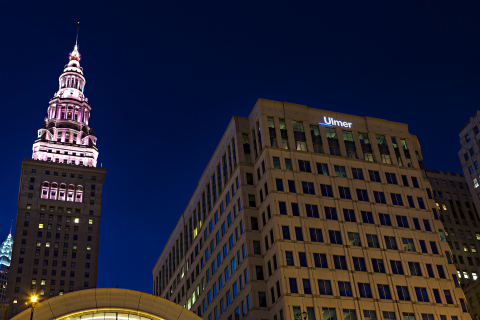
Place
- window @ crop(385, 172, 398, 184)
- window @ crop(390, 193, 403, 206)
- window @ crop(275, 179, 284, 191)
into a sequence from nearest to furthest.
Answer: window @ crop(275, 179, 284, 191) < window @ crop(390, 193, 403, 206) < window @ crop(385, 172, 398, 184)

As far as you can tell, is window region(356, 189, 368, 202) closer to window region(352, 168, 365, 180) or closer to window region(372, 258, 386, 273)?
window region(352, 168, 365, 180)

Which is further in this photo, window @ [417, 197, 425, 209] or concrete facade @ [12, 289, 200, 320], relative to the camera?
window @ [417, 197, 425, 209]

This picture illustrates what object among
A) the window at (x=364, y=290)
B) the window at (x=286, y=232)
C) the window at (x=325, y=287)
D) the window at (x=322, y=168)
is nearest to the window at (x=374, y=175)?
the window at (x=322, y=168)

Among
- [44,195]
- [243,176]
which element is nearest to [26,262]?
[44,195]

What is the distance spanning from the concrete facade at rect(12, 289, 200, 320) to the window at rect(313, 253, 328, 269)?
86.6 feet

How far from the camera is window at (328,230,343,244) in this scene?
87.9 metres

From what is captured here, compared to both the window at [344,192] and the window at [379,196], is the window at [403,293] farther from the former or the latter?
the window at [344,192]

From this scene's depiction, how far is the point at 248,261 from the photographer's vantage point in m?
87.5

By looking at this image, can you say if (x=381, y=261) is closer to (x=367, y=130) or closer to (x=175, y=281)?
(x=367, y=130)

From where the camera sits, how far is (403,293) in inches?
3386

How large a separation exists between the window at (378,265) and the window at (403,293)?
3.55 meters

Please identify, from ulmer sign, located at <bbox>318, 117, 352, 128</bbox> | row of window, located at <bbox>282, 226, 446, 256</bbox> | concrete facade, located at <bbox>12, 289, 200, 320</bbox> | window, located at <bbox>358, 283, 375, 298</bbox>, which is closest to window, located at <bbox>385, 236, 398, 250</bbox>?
row of window, located at <bbox>282, 226, 446, 256</bbox>

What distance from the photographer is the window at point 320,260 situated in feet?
276

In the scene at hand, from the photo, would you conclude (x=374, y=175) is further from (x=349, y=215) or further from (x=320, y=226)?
(x=320, y=226)
